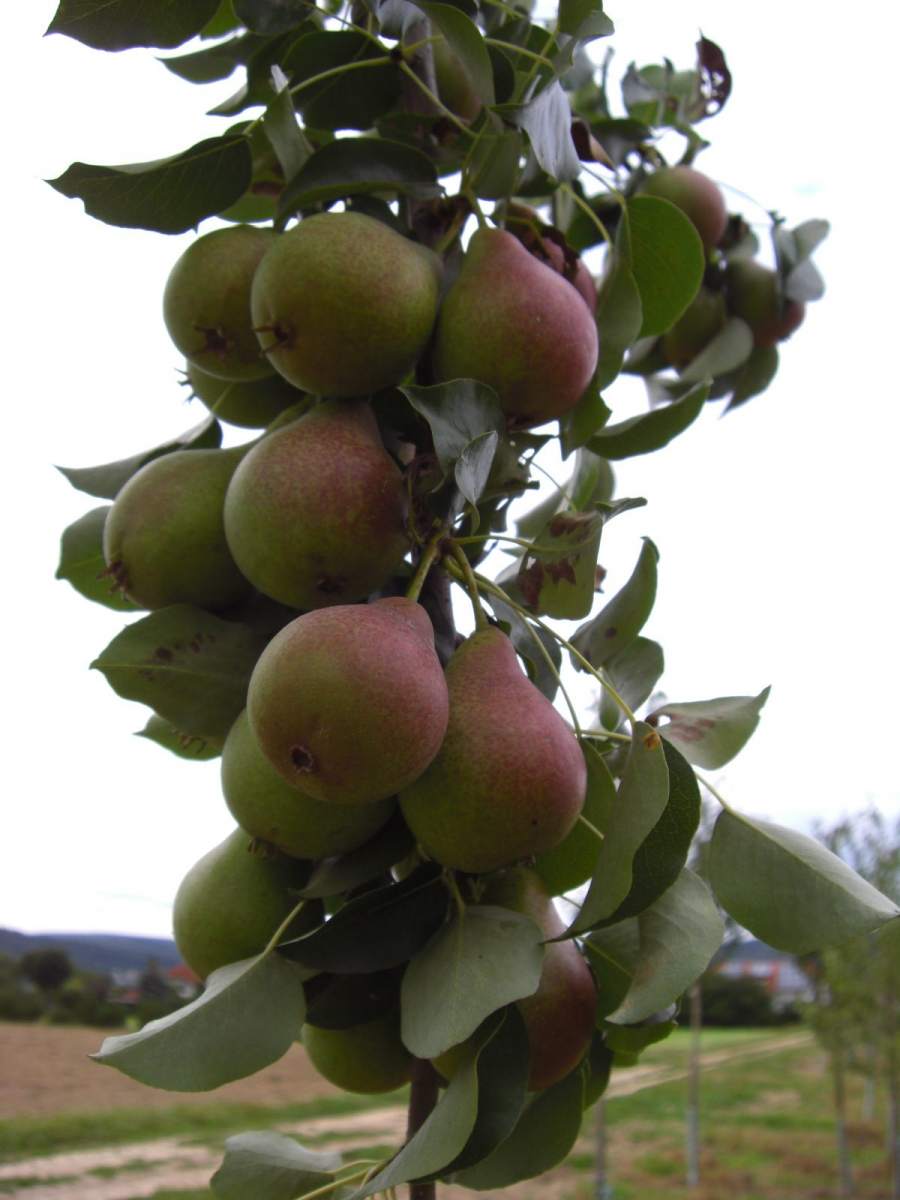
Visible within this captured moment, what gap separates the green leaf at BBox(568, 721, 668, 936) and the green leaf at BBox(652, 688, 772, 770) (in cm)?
20

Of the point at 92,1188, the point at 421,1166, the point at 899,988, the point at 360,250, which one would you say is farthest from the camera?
the point at 92,1188

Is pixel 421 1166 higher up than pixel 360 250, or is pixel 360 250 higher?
pixel 360 250

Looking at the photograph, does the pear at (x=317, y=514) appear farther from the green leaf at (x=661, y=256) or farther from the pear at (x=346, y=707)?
the green leaf at (x=661, y=256)

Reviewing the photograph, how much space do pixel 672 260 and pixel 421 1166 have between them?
903 mm

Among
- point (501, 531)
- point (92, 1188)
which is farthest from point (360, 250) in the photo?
point (92, 1188)

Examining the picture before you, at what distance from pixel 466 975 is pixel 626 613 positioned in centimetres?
41

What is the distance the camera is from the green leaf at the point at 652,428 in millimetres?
1126

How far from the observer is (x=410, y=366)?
36.9 inches

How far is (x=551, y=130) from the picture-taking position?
912 mm

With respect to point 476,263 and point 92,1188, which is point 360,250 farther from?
point 92,1188

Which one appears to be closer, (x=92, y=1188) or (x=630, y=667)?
(x=630, y=667)

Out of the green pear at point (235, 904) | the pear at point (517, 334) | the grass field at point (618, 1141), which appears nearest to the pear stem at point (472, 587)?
the pear at point (517, 334)

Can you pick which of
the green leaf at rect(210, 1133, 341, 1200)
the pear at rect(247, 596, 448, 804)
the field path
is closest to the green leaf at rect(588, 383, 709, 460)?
the pear at rect(247, 596, 448, 804)

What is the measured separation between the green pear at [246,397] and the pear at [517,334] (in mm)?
217
